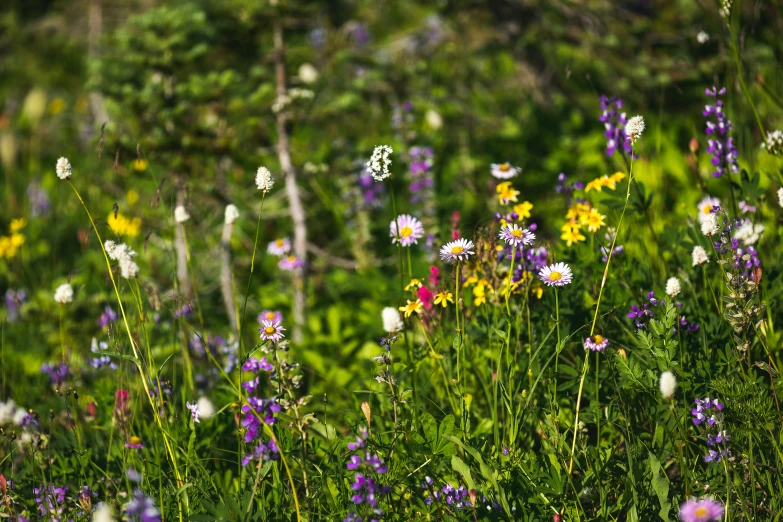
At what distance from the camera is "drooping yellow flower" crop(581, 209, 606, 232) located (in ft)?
8.25

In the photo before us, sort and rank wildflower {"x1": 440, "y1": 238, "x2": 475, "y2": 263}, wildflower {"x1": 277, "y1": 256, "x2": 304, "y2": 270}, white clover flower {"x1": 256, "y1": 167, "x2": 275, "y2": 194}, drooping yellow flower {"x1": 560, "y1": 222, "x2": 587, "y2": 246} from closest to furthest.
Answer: white clover flower {"x1": 256, "y1": 167, "x2": 275, "y2": 194}
wildflower {"x1": 440, "y1": 238, "x2": 475, "y2": 263}
drooping yellow flower {"x1": 560, "y1": 222, "x2": 587, "y2": 246}
wildflower {"x1": 277, "y1": 256, "x2": 304, "y2": 270}

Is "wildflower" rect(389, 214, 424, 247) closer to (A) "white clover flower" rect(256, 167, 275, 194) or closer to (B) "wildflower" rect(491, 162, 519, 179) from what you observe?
(A) "white clover flower" rect(256, 167, 275, 194)

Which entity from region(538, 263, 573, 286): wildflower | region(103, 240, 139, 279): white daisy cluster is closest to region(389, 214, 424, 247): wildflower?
region(538, 263, 573, 286): wildflower

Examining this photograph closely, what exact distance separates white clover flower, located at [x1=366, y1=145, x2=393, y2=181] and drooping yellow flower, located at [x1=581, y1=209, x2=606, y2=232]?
2.97 ft

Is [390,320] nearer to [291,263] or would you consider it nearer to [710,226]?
[710,226]

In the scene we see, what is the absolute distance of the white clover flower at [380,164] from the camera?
6.52ft

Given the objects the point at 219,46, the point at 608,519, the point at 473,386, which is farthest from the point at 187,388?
the point at 219,46

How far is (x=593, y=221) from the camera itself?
2547 mm

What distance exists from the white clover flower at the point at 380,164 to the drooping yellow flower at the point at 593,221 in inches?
35.7

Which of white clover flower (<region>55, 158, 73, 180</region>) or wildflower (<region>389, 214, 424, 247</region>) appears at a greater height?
white clover flower (<region>55, 158, 73, 180</region>)

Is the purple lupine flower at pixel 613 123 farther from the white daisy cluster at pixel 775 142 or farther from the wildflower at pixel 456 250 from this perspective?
the wildflower at pixel 456 250

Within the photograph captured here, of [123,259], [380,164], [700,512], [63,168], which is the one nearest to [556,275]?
[380,164]

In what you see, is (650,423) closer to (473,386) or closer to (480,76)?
(473,386)

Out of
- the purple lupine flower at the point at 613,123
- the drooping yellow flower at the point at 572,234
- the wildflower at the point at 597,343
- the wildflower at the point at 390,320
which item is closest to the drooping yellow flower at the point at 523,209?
the drooping yellow flower at the point at 572,234
